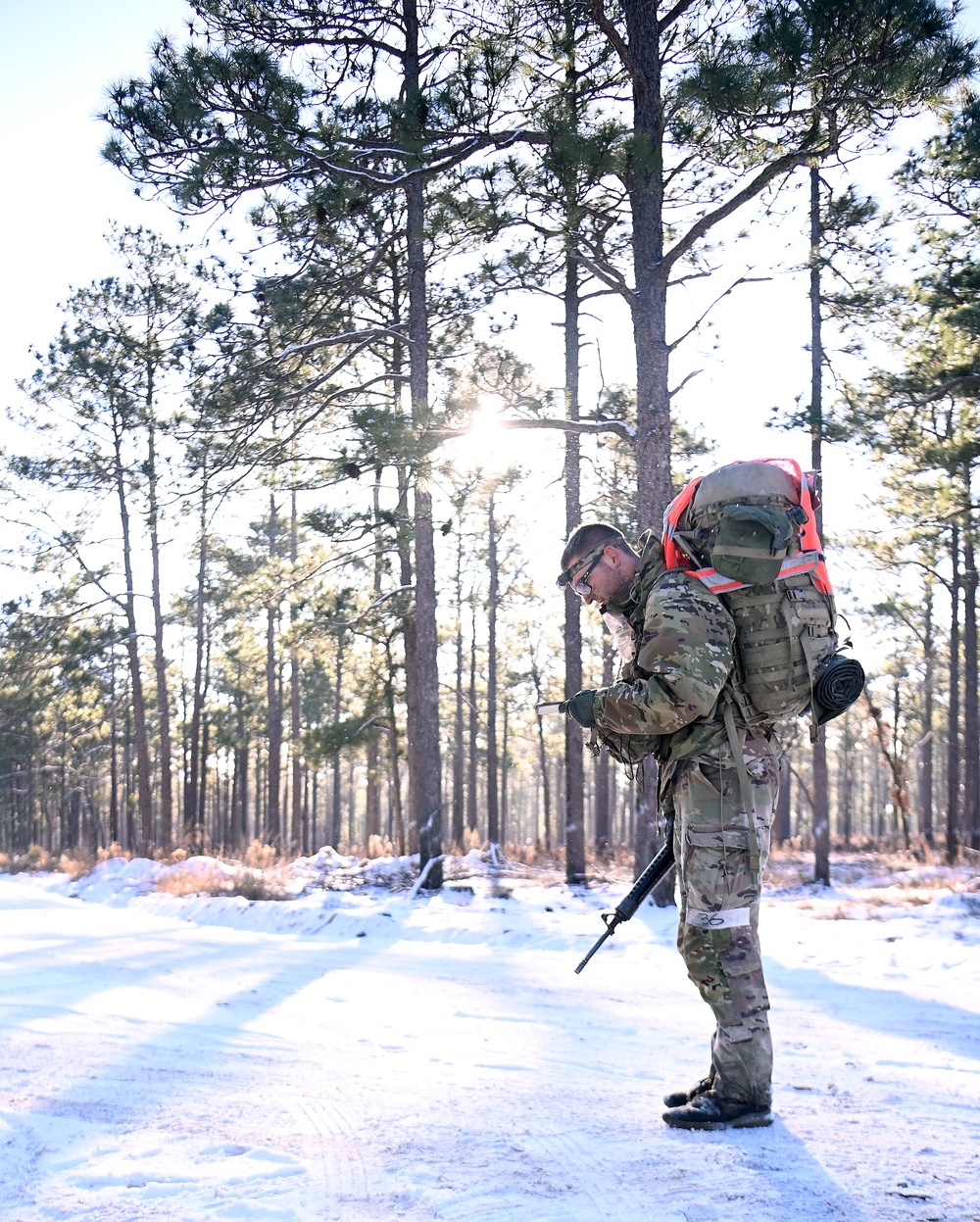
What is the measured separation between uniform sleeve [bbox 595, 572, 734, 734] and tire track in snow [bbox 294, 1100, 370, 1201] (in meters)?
1.50

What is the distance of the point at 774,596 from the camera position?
312cm

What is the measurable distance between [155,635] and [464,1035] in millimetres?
20525

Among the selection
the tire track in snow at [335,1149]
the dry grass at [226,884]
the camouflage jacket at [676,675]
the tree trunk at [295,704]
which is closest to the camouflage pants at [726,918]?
the camouflage jacket at [676,675]

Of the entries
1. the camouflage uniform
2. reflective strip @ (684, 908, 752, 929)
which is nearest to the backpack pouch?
the camouflage uniform

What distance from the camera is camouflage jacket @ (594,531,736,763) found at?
2.97m

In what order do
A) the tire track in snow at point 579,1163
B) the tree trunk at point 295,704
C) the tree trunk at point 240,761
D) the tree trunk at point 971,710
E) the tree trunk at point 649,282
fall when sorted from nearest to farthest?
the tire track in snow at point 579,1163 → the tree trunk at point 649,282 → the tree trunk at point 295,704 → the tree trunk at point 971,710 → the tree trunk at point 240,761

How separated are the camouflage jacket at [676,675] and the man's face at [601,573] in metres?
0.15

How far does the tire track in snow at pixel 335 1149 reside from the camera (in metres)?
2.40

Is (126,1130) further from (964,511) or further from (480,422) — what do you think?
(964,511)

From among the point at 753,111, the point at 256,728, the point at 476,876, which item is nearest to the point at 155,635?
the point at 476,876

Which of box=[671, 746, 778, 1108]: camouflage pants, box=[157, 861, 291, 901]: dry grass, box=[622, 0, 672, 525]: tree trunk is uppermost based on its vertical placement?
box=[622, 0, 672, 525]: tree trunk

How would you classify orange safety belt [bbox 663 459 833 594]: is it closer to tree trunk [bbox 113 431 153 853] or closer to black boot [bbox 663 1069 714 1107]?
black boot [bbox 663 1069 714 1107]

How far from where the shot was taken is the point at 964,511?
1285 centimetres

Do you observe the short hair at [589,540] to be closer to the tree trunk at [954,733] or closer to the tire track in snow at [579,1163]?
the tire track in snow at [579,1163]
